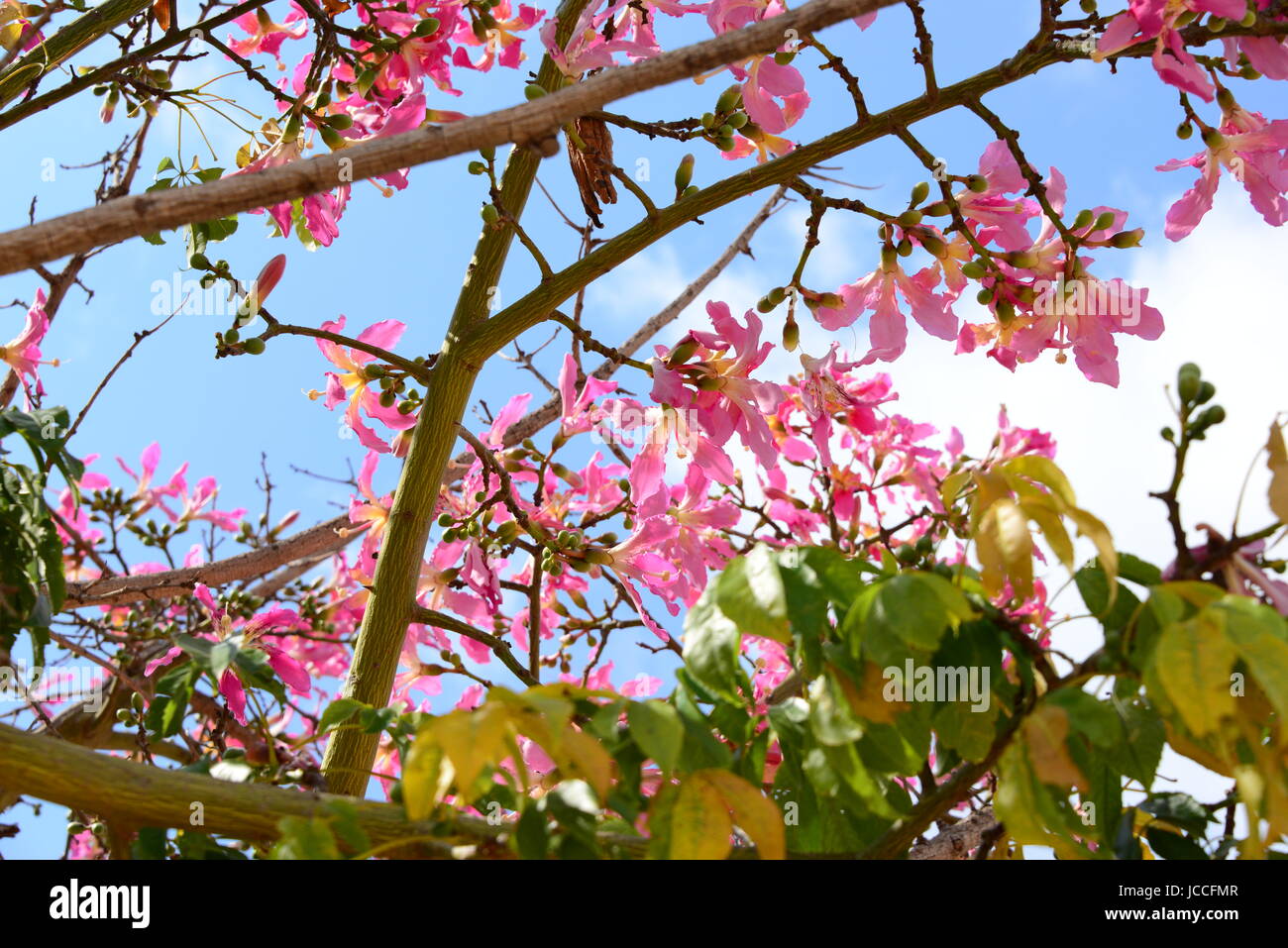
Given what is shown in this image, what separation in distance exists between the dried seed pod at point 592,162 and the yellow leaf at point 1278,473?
50.3 inches

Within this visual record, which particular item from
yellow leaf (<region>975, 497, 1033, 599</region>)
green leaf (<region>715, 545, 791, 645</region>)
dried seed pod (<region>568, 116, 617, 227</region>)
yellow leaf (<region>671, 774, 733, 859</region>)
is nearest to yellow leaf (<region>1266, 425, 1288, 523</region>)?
yellow leaf (<region>975, 497, 1033, 599</region>)

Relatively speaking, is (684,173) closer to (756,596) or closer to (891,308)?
(891,308)

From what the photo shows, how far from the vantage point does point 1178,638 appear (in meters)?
0.77

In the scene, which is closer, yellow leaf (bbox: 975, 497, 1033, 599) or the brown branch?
yellow leaf (bbox: 975, 497, 1033, 599)

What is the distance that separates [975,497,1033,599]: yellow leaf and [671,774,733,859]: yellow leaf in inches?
11.1

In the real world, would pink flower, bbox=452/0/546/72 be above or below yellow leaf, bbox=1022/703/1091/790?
above

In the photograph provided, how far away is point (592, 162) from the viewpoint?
199 cm

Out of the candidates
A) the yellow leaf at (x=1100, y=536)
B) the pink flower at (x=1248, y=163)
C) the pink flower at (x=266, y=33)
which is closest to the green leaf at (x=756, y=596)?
the yellow leaf at (x=1100, y=536)

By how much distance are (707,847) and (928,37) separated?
1.36 m

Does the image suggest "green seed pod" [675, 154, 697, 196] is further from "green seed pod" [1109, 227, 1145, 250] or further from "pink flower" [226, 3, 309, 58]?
"pink flower" [226, 3, 309, 58]

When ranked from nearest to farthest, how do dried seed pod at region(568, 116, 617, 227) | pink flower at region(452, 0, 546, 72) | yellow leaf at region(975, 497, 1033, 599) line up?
yellow leaf at region(975, 497, 1033, 599)
dried seed pod at region(568, 116, 617, 227)
pink flower at region(452, 0, 546, 72)

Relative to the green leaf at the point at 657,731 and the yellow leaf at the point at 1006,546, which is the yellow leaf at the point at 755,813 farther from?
the yellow leaf at the point at 1006,546

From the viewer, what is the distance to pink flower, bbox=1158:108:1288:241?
199 cm
